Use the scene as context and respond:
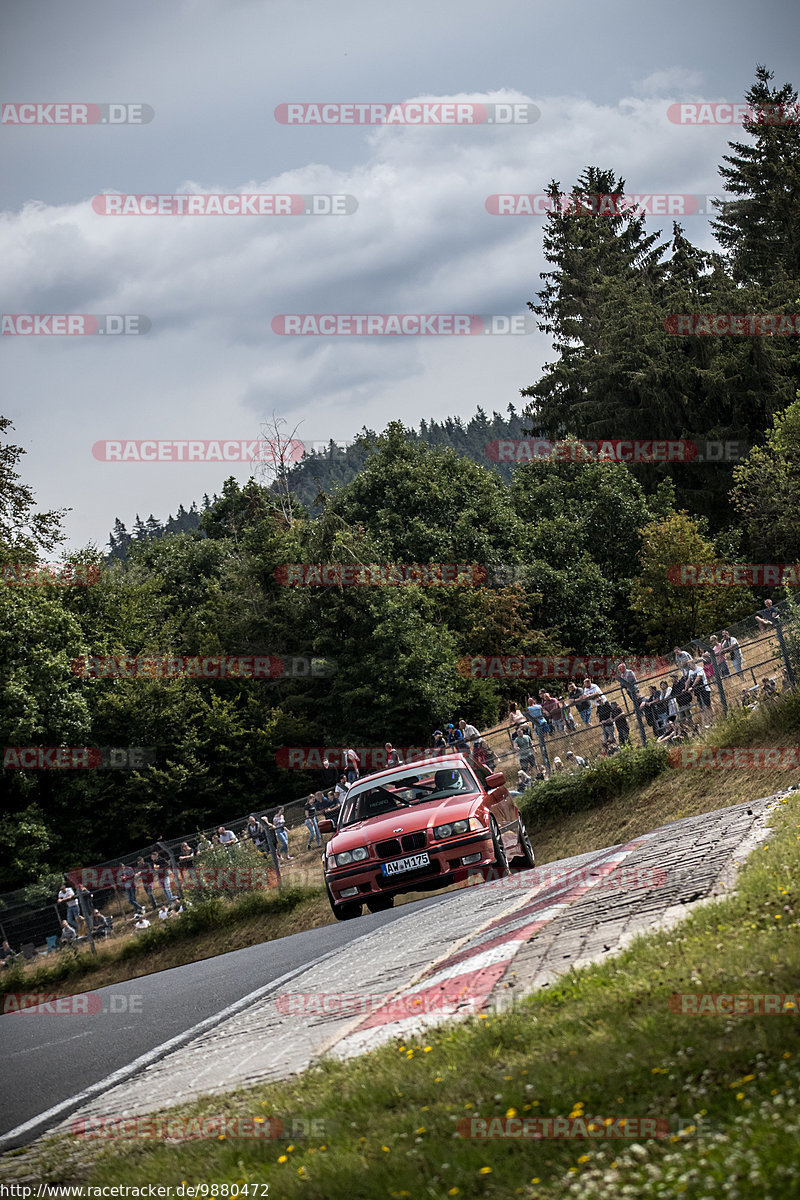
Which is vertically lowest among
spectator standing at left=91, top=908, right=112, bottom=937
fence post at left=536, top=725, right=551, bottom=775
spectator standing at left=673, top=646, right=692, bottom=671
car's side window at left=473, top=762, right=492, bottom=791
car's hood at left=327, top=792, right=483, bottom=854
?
spectator standing at left=91, top=908, right=112, bottom=937

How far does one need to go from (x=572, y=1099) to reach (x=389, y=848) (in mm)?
8092

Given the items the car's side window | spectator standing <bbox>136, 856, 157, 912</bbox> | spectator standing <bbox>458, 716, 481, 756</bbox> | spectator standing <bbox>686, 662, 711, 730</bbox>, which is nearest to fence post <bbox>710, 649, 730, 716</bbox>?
spectator standing <bbox>686, 662, 711, 730</bbox>

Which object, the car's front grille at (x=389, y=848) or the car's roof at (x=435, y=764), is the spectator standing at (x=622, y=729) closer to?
the car's roof at (x=435, y=764)

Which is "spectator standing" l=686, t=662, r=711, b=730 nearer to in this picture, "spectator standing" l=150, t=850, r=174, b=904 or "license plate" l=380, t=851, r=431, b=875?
"license plate" l=380, t=851, r=431, b=875

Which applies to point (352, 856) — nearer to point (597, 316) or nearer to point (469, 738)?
point (469, 738)

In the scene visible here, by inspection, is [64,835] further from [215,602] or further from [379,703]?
[215,602]

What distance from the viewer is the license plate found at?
12086 mm

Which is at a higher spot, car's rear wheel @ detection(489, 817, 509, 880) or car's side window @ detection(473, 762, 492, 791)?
car's side window @ detection(473, 762, 492, 791)

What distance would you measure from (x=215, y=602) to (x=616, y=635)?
2154cm

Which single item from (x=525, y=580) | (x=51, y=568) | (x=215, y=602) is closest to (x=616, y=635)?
(x=525, y=580)

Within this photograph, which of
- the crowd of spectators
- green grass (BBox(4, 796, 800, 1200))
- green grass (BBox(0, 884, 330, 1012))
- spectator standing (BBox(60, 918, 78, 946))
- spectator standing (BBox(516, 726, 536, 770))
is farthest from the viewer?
spectator standing (BBox(516, 726, 536, 770))

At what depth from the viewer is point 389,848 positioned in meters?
12.2

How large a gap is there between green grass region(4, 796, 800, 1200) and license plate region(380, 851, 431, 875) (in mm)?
5924

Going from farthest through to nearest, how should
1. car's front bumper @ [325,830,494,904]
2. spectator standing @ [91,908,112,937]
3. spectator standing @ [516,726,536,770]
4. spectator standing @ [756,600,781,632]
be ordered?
spectator standing @ [516,726,536,770]
spectator standing @ [91,908,112,937]
spectator standing @ [756,600,781,632]
car's front bumper @ [325,830,494,904]
